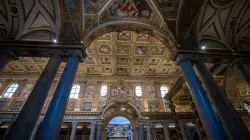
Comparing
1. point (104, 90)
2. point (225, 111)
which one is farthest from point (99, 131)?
point (225, 111)

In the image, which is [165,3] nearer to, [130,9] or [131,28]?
[130,9]

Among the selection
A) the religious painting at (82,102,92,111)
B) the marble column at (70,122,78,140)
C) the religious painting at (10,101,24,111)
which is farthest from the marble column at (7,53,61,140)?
the religious painting at (10,101,24,111)

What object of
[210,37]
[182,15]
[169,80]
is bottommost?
[210,37]

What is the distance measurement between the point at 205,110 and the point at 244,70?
3.95 metres

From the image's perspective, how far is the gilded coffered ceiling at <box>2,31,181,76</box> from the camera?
11008 mm

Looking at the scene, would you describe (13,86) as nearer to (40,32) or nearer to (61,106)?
(40,32)

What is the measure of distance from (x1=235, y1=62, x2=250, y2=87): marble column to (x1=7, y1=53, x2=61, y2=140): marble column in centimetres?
862

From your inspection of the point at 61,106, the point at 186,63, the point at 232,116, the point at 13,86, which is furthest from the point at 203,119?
the point at 13,86

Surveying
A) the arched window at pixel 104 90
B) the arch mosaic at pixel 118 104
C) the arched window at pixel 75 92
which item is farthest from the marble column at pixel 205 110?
the arched window at pixel 75 92

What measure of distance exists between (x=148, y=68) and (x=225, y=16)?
8.07 meters

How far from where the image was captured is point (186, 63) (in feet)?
19.8

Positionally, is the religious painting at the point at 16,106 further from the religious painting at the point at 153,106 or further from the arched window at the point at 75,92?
the religious painting at the point at 153,106

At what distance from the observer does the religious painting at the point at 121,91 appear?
13.5 meters

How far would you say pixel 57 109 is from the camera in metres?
4.10
